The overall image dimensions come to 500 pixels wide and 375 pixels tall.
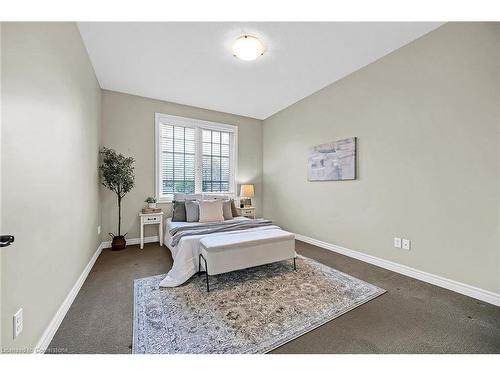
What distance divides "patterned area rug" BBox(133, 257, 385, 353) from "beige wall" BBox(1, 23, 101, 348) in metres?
0.68

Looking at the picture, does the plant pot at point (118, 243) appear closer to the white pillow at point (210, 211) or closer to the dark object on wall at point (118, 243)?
the dark object on wall at point (118, 243)

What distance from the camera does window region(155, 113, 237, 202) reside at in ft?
13.7

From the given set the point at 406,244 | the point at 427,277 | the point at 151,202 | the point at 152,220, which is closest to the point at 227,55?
the point at 151,202

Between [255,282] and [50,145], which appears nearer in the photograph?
[50,145]

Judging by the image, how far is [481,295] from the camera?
1.99 meters

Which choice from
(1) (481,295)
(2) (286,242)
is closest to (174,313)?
(2) (286,242)

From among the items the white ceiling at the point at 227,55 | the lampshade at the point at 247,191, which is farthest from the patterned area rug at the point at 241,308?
the white ceiling at the point at 227,55

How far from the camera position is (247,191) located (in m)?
4.67

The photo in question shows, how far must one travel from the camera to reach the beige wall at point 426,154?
77.6 inches

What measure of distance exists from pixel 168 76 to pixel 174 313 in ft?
10.3

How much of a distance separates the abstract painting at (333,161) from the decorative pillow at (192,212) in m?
2.08

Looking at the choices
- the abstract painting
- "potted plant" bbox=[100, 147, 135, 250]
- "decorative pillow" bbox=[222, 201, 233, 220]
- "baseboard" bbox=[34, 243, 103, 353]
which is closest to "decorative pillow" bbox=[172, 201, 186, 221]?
"decorative pillow" bbox=[222, 201, 233, 220]

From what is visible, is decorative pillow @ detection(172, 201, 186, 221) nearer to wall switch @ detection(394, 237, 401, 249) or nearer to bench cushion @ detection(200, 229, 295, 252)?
bench cushion @ detection(200, 229, 295, 252)
